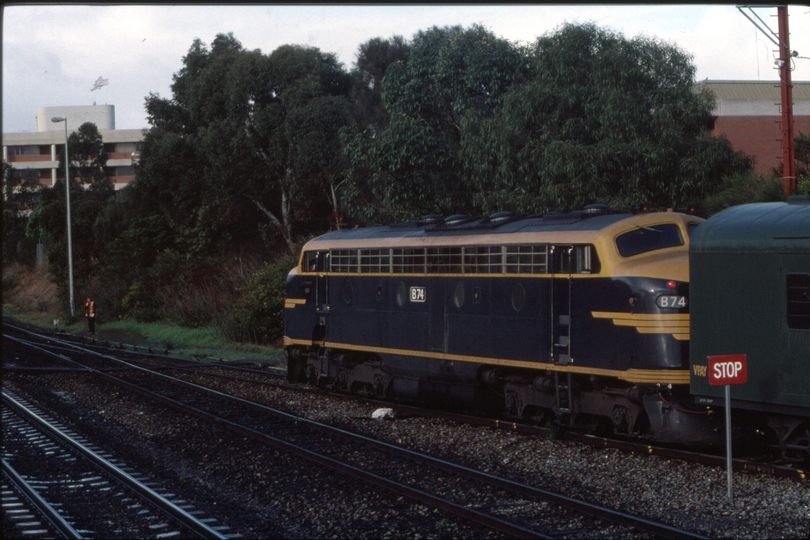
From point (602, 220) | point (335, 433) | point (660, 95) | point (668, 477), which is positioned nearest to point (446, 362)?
point (335, 433)

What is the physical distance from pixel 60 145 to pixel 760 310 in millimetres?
92226

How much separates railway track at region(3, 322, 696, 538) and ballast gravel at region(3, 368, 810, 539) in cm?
23

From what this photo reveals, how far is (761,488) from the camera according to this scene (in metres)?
10.8

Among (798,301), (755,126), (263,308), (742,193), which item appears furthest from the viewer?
(755,126)

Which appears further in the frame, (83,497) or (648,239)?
(648,239)

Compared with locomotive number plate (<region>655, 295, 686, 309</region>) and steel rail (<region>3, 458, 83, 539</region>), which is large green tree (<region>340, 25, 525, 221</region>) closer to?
locomotive number plate (<region>655, 295, 686, 309</region>)

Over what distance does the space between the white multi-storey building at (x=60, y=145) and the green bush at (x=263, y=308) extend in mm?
64310

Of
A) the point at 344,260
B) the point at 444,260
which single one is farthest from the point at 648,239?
the point at 344,260

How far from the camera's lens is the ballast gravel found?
9664 millimetres

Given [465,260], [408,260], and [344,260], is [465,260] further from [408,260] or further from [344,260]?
[344,260]

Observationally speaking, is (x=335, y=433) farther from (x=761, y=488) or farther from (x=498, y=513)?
→ (x=761, y=488)

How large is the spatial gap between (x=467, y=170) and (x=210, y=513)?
19544mm

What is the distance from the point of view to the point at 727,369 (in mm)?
10734

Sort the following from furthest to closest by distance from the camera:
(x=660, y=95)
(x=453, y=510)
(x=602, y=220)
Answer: (x=660, y=95), (x=602, y=220), (x=453, y=510)
